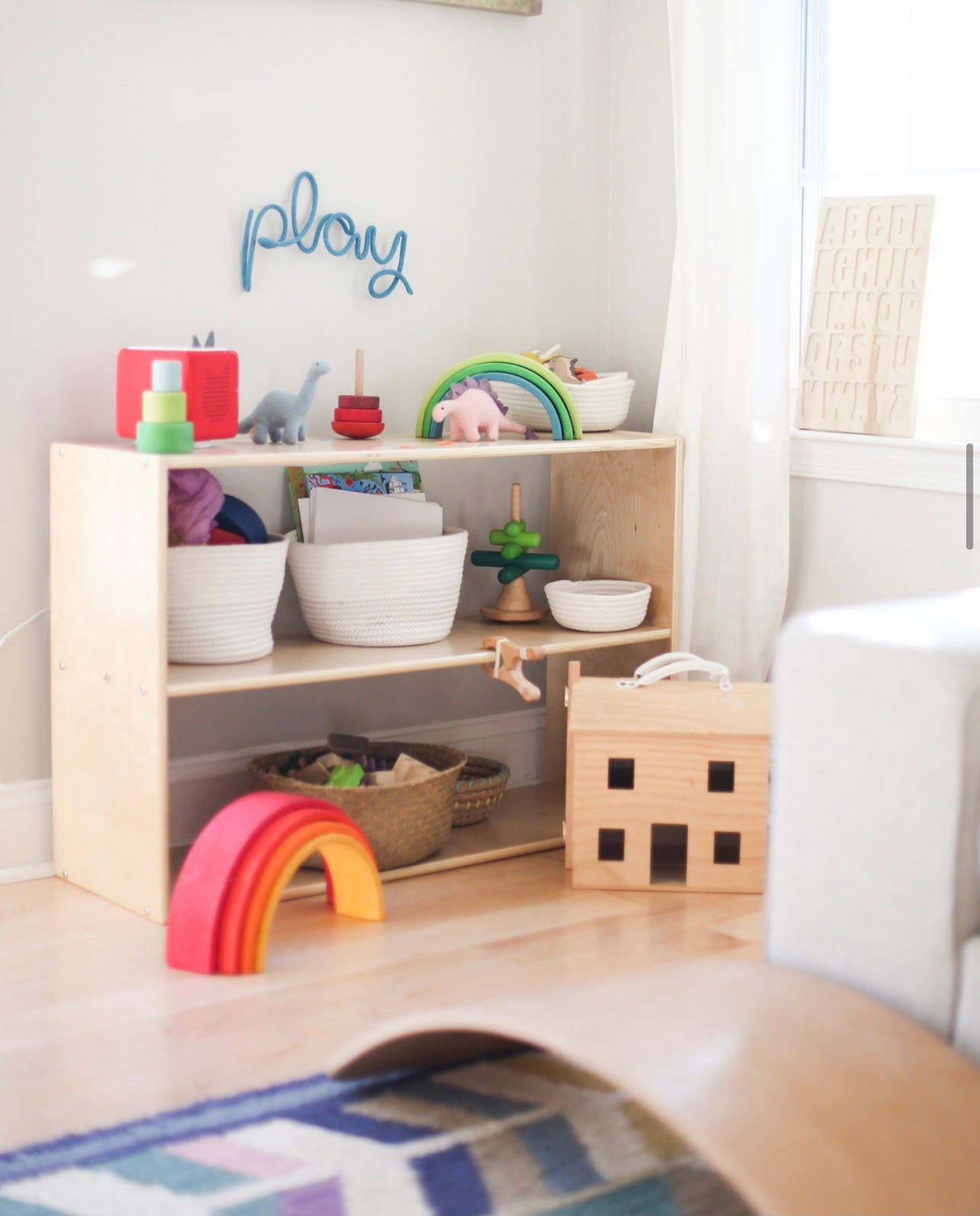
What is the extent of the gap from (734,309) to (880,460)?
35 centimetres

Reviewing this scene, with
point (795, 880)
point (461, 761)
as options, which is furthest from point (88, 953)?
point (795, 880)

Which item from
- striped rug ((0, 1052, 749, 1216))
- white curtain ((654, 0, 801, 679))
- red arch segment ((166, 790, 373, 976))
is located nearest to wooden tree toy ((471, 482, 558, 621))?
white curtain ((654, 0, 801, 679))

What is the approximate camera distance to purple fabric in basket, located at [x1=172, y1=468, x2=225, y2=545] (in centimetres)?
224

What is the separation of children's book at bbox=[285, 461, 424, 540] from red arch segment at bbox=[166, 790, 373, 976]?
65 cm

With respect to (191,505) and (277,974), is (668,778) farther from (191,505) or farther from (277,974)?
(191,505)

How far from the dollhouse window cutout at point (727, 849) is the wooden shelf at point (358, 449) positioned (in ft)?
2.10

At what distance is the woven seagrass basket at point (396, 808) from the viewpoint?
2.27 m

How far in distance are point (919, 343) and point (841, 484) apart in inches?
10.2

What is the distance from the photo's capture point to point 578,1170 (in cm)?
143

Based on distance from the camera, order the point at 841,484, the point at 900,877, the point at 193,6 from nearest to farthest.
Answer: the point at 900,877
the point at 193,6
the point at 841,484

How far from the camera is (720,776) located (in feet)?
7.72

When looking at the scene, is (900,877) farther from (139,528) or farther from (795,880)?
(139,528)

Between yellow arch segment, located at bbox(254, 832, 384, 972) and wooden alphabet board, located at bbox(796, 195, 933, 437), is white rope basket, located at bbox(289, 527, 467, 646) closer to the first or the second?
yellow arch segment, located at bbox(254, 832, 384, 972)

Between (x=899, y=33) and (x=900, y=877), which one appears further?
(x=899, y=33)
